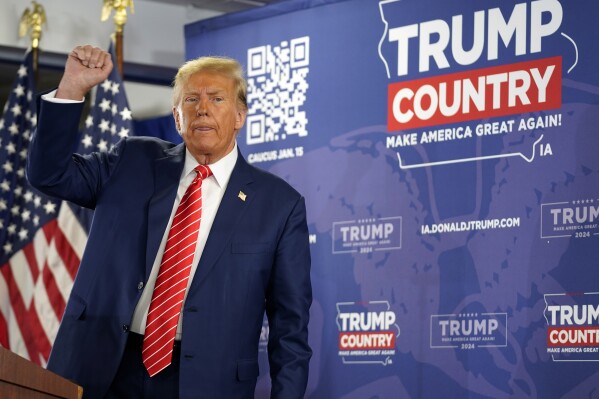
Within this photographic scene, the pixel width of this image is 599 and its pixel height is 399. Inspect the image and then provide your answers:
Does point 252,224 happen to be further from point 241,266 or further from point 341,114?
point 341,114

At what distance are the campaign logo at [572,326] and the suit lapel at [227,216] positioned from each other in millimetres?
1758

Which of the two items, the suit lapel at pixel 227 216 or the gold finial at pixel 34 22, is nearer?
the suit lapel at pixel 227 216

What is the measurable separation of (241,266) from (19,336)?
11.8 ft

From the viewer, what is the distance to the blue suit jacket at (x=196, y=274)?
296 centimetres

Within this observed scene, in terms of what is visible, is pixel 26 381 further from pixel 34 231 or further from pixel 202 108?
pixel 34 231

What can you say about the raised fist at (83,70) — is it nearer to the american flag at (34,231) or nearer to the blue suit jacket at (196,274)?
the blue suit jacket at (196,274)

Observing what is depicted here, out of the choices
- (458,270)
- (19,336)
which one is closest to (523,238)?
(458,270)

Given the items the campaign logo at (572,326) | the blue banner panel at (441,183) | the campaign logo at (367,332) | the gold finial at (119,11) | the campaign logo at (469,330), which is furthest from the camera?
the gold finial at (119,11)

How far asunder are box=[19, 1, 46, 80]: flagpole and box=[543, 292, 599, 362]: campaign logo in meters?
3.51

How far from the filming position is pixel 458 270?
480 cm

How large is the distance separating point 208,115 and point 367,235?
216 cm

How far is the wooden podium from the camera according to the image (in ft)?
7.32

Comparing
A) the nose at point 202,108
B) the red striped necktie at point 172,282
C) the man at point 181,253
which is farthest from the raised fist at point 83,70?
the red striped necktie at point 172,282

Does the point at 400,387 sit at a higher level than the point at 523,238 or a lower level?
lower
